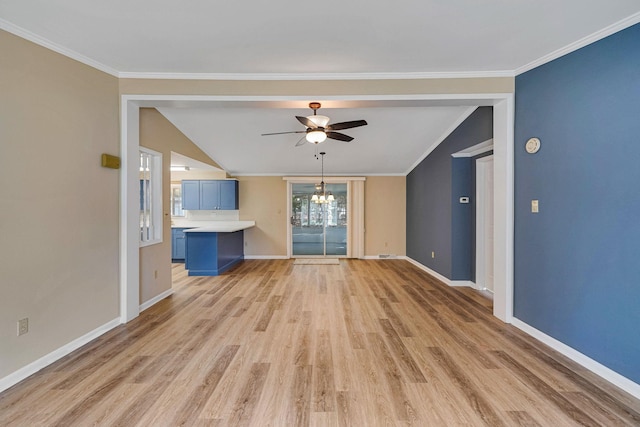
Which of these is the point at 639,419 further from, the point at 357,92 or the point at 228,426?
the point at 357,92

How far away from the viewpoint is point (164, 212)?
4.00 meters

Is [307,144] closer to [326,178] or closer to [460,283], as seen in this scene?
[326,178]

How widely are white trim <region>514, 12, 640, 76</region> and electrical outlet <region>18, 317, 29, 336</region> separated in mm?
5079

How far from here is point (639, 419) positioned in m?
1.72

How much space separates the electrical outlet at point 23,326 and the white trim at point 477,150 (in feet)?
17.1

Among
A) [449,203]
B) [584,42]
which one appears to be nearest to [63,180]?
[584,42]

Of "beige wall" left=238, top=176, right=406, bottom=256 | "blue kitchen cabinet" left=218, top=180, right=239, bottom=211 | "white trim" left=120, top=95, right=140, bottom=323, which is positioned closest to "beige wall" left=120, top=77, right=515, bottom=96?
"white trim" left=120, top=95, right=140, bottom=323

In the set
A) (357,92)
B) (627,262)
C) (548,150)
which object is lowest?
(627,262)

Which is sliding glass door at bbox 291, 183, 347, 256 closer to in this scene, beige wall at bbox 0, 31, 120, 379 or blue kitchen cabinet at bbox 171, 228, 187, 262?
blue kitchen cabinet at bbox 171, 228, 187, 262

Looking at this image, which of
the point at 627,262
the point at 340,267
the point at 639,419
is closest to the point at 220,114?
the point at 340,267

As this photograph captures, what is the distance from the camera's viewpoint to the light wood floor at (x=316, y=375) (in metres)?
1.75

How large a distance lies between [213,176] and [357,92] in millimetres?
5224

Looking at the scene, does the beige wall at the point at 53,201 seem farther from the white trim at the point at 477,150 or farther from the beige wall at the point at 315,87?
the white trim at the point at 477,150

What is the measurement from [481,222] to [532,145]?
1933mm
